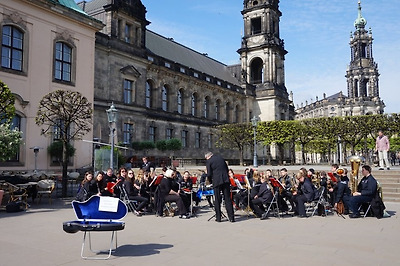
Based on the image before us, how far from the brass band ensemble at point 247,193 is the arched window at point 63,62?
11998 mm

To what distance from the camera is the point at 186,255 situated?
5.96 metres

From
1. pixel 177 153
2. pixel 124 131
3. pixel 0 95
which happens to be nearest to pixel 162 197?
pixel 0 95

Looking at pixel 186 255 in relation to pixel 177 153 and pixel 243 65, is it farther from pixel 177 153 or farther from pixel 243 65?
pixel 243 65

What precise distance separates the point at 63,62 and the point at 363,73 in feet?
345

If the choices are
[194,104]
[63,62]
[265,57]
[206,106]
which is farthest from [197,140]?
[63,62]

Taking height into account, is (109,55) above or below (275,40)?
below

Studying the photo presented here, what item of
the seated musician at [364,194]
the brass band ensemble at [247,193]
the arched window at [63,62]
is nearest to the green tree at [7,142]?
the brass band ensemble at [247,193]

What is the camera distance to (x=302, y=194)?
35.8 ft

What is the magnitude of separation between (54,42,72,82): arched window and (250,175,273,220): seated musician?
51.4ft

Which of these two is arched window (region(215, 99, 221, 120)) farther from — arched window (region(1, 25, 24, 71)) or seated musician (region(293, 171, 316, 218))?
seated musician (region(293, 171, 316, 218))

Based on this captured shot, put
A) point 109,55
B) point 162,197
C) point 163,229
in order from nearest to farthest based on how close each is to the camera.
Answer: point 163,229
point 162,197
point 109,55

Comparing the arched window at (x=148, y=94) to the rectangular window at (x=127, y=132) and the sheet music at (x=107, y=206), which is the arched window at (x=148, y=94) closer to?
the rectangular window at (x=127, y=132)

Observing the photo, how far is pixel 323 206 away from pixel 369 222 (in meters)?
1.54

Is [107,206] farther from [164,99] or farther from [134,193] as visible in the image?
[164,99]
